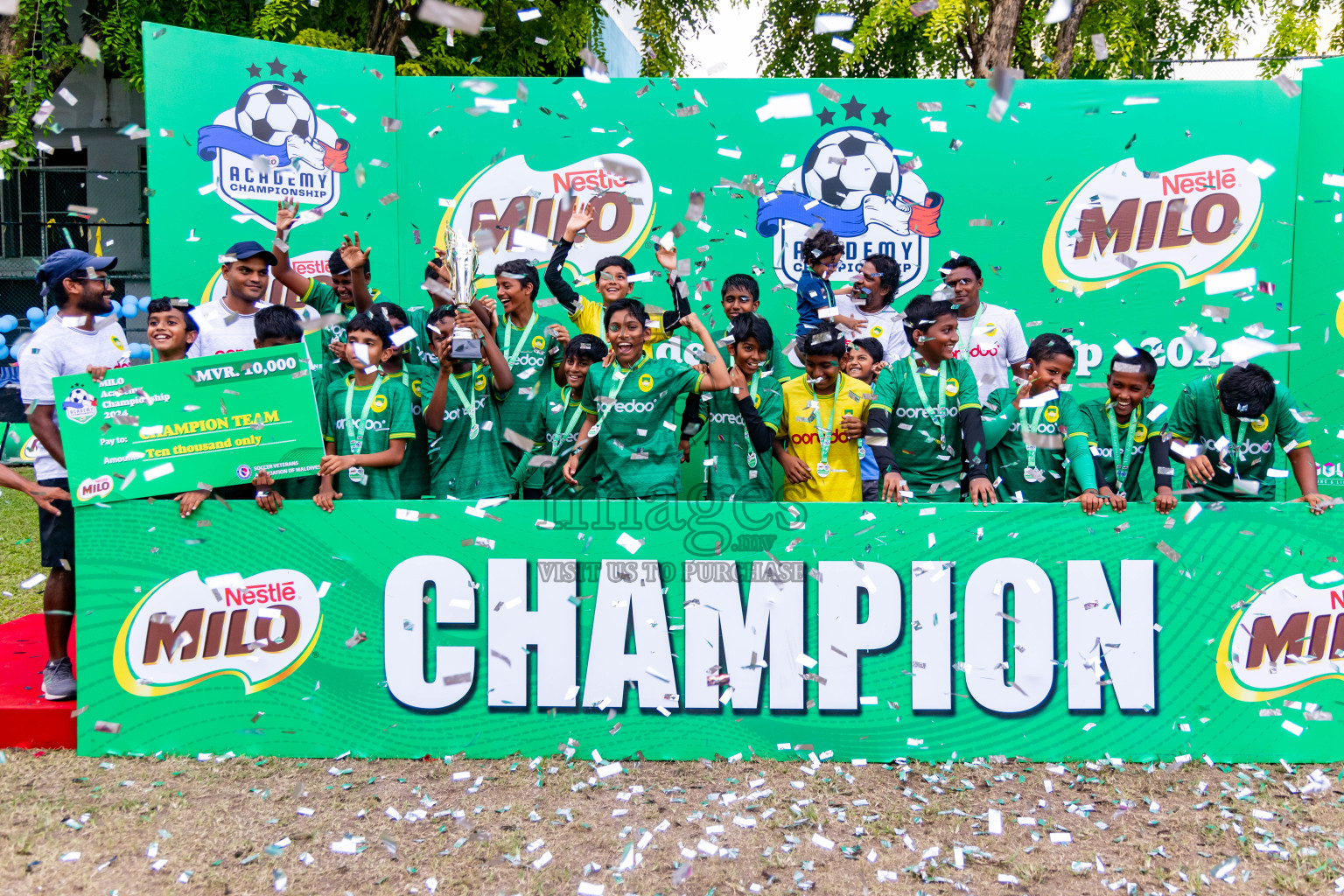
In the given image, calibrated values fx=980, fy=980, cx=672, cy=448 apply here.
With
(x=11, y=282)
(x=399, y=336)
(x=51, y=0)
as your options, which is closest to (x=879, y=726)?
(x=399, y=336)

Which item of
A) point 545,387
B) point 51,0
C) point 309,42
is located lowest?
point 545,387

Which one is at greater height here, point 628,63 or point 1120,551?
point 628,63

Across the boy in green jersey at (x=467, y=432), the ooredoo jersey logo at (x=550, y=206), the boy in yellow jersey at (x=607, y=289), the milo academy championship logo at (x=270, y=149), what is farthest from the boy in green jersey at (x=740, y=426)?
the milo academy championship logo at (x=270, y=149)

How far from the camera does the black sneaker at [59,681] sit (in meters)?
3.98

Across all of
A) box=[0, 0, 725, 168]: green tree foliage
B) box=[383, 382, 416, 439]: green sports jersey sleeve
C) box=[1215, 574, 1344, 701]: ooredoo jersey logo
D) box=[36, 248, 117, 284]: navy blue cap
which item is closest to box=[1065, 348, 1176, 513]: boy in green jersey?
box=[1215, 574, 1344, 701]: ooredoo jersey logo

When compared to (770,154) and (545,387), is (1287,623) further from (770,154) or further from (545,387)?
(770,154)

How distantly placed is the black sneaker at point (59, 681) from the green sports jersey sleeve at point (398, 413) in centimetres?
160

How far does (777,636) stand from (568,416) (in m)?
1.49

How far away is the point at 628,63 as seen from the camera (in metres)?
13.7

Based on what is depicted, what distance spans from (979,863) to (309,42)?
8.97 m

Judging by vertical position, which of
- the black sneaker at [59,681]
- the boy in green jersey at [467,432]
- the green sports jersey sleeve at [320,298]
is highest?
the green sports jersey sleeve at [320,298]

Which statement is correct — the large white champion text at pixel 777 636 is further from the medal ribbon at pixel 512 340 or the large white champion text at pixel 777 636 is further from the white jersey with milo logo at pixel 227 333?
the white jersey with milo logo at pixel 227 333

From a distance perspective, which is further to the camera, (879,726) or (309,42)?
(309,42)

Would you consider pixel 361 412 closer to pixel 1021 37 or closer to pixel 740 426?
pixel 740 426
